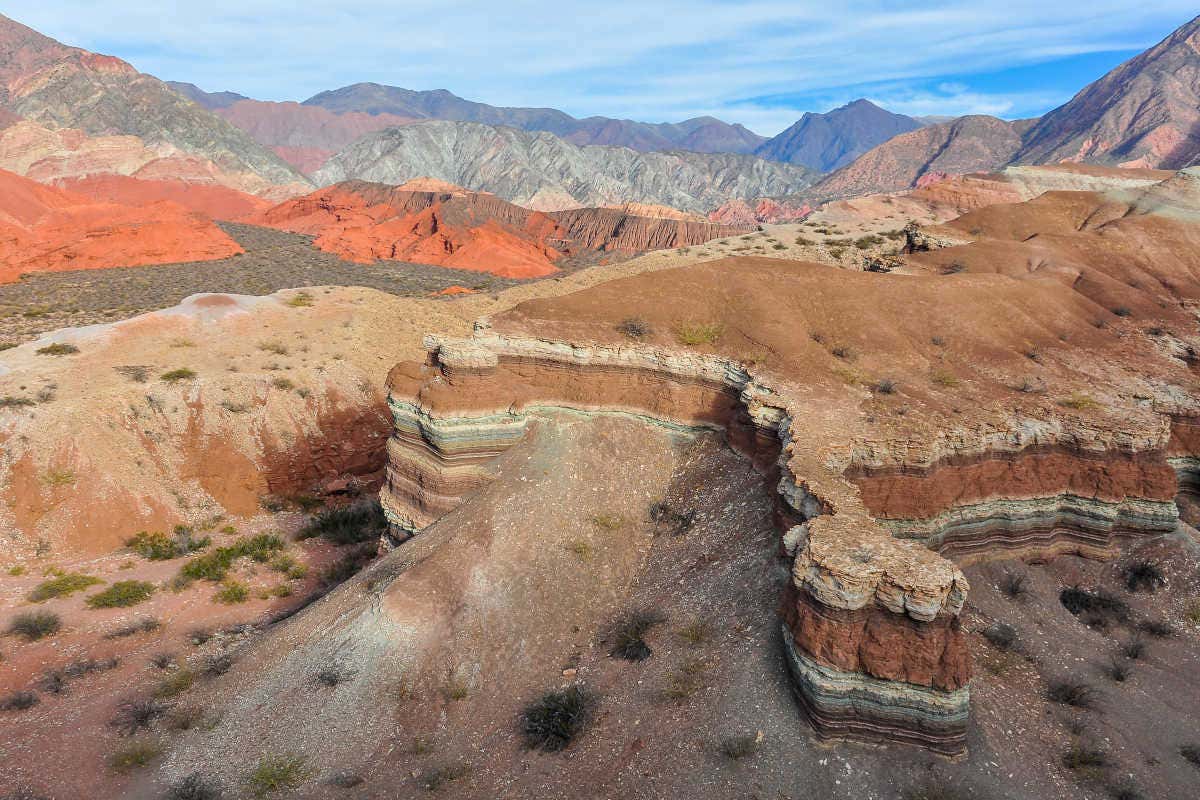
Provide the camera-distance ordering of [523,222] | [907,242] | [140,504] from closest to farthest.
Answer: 1. [140,504]
2. [907,242]
3. [523,222]

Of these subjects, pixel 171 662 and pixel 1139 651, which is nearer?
pixel 1139 651

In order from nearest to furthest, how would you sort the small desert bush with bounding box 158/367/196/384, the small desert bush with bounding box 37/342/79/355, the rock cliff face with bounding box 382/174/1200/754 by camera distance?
the rock cliff face with bounding box 382/174/1200/754 < the small desert bush with bounding box 158/367/196/384 < the small desert bush with bounding box 37/342/79/355

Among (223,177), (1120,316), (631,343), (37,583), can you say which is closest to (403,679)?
(631,343)

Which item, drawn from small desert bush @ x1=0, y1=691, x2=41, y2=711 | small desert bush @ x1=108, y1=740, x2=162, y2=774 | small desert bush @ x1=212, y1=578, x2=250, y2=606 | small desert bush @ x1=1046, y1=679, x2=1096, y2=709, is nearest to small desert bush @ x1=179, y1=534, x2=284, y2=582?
small desert bush @ x1=212, y1=578, x2=250, y2=606

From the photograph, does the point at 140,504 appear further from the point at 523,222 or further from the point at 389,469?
the point at 523,222

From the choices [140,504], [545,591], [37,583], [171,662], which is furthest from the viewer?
[140,504]

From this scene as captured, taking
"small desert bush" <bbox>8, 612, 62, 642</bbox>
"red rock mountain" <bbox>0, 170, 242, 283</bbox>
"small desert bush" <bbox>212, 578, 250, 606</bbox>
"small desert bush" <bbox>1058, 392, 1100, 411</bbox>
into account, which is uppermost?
"red rock mountain" <bbox>0, 170, 242, 283</bbox>

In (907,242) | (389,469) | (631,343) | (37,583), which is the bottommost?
(37,583)

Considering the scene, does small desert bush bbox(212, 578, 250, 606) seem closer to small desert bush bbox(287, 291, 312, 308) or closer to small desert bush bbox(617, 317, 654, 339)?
small desert bush bbox(617, 317, 654, 339)
